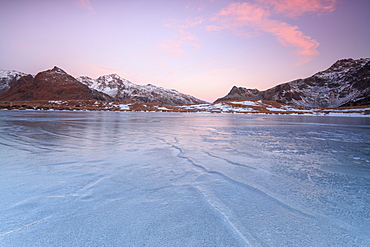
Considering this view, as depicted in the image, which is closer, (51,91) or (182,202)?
(182,202)

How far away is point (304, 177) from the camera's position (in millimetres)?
3914

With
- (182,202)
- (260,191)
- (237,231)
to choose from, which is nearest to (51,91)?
(182,202)

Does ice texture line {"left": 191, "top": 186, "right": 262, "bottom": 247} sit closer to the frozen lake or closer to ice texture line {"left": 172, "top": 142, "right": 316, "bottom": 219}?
the frozen lake

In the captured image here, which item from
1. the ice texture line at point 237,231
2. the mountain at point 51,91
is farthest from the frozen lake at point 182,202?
the mountain at point 51,91

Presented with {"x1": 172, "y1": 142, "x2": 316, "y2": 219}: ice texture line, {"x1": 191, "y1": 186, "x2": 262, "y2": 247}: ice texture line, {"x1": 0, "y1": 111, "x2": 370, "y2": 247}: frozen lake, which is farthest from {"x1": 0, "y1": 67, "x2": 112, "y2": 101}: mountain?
{"x1": 191, "y1": 186, "x2": 262, "y2": 247}: ice texture line

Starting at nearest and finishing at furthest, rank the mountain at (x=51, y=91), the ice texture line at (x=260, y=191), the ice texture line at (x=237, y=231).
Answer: the ice texture line at (x=237, y=231)
the ice texture line at (x=260, y=191)
the mountain at (x=51, y=91)

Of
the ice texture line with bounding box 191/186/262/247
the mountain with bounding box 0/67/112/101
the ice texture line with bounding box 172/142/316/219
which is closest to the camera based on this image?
the ice texture line with bounding box 191/186/262/247

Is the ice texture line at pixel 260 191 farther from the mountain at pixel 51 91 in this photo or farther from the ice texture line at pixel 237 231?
the mountain at pixel 51 91

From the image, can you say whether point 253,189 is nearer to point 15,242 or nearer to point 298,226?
point 298,226

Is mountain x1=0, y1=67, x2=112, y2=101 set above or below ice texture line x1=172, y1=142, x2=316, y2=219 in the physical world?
above

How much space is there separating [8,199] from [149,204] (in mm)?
1932

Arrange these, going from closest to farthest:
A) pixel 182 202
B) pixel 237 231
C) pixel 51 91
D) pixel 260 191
A: pixel 237 231, pixel 182 202, pixel 260 191, pixel 51 91

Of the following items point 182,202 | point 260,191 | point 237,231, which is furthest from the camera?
point 260,191

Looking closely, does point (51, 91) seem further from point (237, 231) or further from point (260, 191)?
point (237, 231)
